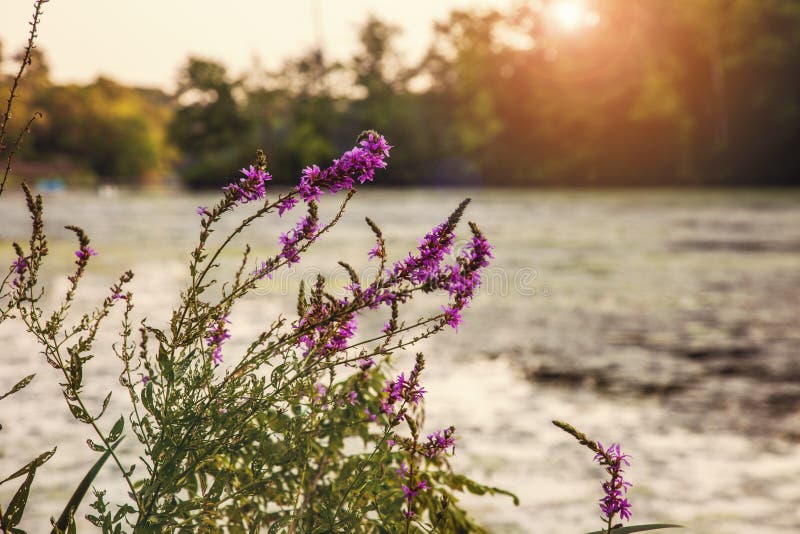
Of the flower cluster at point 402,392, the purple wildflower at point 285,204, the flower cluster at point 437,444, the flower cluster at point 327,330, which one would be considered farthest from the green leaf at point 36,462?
the flower cluster at point 437,444

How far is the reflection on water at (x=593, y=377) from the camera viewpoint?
5285 millimetres

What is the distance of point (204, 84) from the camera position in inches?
4466

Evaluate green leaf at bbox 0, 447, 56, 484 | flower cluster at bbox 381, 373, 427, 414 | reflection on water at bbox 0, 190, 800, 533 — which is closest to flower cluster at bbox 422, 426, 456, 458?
flower cluster at bbox 381, 373, 427, 414

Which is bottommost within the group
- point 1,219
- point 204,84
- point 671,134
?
point 1,219

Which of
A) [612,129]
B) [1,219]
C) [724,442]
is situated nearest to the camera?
[724,442]

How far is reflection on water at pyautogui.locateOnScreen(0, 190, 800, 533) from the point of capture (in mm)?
5285

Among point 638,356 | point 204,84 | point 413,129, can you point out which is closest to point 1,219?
point 638,356

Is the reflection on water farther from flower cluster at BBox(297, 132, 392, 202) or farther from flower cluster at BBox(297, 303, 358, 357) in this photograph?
flower cluster at BBox(297, 132, 392, 202)

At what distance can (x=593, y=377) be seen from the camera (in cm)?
841

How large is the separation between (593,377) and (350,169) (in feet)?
20.4

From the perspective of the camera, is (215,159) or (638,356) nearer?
(638,356)

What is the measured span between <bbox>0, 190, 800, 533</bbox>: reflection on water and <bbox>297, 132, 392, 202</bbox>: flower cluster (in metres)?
2.75

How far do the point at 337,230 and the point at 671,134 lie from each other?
51.8 meters

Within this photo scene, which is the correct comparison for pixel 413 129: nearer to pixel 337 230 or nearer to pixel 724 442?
pixel 337 230
